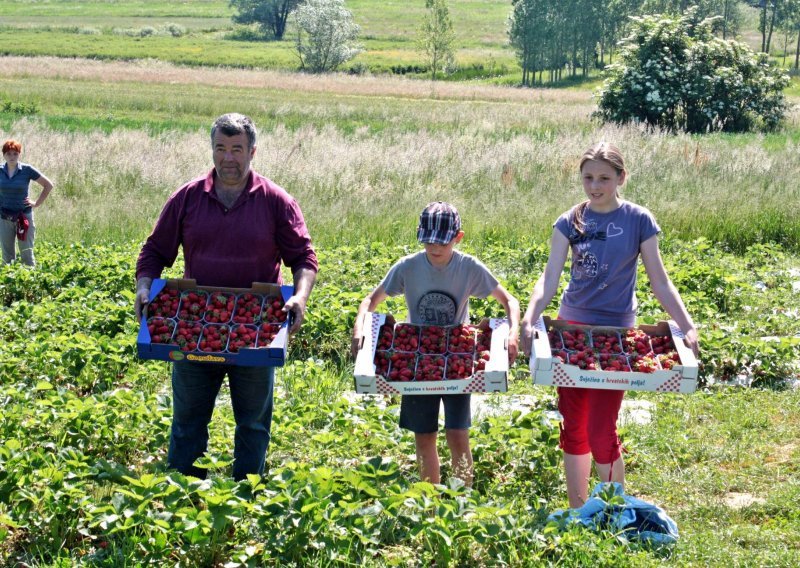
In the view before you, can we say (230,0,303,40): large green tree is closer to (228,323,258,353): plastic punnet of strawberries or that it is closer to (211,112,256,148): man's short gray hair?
(211,112,256,148): man's short gray hair

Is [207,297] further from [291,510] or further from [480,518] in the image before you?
[480,518]

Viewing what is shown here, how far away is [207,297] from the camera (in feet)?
14.9

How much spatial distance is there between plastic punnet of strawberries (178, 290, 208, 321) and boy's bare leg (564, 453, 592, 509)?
1.84 meters

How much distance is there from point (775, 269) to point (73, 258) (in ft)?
23.7

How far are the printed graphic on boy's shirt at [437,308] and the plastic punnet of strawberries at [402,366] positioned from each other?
0.24 m

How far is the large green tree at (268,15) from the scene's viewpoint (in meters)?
108

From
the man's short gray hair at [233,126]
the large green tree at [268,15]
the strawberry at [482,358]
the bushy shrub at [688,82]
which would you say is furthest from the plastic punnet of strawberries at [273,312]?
the large green tree at [268,15]

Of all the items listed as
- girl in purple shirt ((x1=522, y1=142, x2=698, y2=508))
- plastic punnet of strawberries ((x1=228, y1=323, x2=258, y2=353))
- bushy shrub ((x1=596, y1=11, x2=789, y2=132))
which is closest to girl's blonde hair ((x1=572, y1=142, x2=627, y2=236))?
girl in purple shirt ((x1=522, y1=142, x2=698, y2=508))

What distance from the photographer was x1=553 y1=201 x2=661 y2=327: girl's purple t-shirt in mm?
4348

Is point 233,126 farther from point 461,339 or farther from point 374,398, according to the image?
point 374,398

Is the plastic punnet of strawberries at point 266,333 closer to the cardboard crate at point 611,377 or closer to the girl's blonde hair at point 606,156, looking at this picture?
the cardboard crate at point 611,377

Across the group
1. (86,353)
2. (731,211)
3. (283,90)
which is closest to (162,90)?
(283,90)

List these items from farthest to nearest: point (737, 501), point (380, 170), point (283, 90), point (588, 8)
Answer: point (588, 8), point (283, 90), point (380, 170), point (737, 501)

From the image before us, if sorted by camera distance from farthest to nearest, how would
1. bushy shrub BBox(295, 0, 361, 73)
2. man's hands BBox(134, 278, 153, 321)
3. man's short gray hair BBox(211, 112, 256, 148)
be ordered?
1. bushy shrub BBox(295, 0, 361, 73)
2. man's hands BBox(134, 278, 153, 321)
3. man's short gray hair BBox(211, 112, 256, 148)
